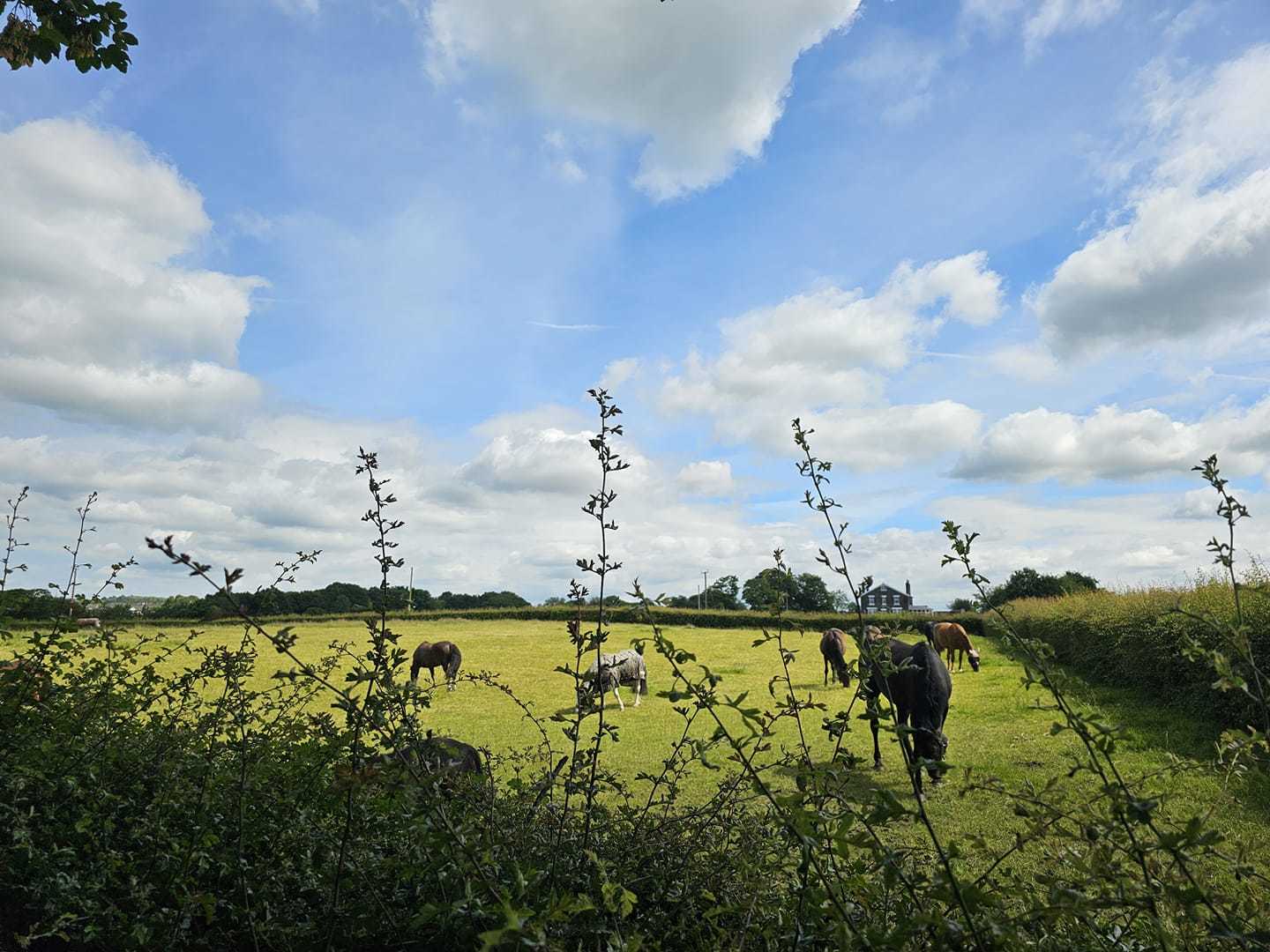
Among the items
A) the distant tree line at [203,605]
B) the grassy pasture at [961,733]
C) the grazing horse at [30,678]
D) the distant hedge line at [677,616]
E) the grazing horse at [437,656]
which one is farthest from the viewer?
the distant hedge line at [677,616]

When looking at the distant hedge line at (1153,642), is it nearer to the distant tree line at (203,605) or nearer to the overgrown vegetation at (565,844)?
the overgrown vegetation at (565,844)

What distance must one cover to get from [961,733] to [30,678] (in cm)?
1399

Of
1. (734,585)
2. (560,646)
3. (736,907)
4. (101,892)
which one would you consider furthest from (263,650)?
(734,585)

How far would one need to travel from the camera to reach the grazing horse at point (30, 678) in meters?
4.38

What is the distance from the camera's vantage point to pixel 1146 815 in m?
1.40

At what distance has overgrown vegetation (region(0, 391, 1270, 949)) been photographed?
176cm

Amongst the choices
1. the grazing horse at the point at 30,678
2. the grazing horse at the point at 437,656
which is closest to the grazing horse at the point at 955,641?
the grazing horse at the point at 437,656

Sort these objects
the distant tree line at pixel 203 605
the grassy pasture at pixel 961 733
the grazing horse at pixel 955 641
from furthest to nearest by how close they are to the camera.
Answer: the grazing horse at pixel 955 641 < the grassy pasture at pixel 961 733 < the distant tree line at pixel 203 605

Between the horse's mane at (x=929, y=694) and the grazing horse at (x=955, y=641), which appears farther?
the grazing horse at (x=955, y=641)

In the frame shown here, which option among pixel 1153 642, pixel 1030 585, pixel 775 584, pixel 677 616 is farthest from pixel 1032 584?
pixel 775 584

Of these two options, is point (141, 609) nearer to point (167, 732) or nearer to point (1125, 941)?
point (167, 732)

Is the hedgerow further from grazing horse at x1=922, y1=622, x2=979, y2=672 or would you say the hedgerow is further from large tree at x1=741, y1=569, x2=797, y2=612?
large tree at x1=741, y1=569, x2=797, y2=612

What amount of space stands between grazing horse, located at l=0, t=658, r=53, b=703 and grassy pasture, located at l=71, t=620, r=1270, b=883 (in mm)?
1604

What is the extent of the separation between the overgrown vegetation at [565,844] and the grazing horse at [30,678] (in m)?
0.04
